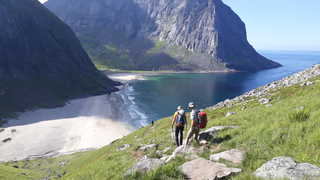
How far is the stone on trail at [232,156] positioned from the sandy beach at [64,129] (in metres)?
63.3

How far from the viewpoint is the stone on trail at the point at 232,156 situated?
12.8 meters

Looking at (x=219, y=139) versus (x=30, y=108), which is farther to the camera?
(x=30, y=108)

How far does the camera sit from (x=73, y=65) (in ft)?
570

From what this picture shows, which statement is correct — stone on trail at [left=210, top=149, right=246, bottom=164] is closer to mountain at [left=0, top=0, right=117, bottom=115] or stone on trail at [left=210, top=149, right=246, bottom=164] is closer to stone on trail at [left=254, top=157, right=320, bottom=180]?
stone on trail at [left=254, top=157, right=320, bottom=180]

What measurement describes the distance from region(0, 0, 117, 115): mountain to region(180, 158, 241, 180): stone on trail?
116920 millimetres

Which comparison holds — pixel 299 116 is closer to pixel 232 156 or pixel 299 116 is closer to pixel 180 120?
pixel 232 156

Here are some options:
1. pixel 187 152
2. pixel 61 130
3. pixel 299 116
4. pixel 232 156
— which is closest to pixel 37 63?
pixel 61 130

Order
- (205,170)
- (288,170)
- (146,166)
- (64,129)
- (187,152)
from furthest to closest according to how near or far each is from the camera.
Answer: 1. (64,129)
2. (187,152)
3. (146,166)
4. (205,170)
5. (288,170)

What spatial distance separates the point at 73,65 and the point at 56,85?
24119mm

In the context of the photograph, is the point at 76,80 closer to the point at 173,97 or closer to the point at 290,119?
the point at 173,97

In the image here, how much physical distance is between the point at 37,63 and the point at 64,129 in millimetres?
70499

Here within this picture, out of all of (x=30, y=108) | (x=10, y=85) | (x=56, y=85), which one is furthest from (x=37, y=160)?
(x=56, y=85)

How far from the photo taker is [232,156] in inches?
523

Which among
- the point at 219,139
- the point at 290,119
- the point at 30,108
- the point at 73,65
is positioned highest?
the point at 290,119
